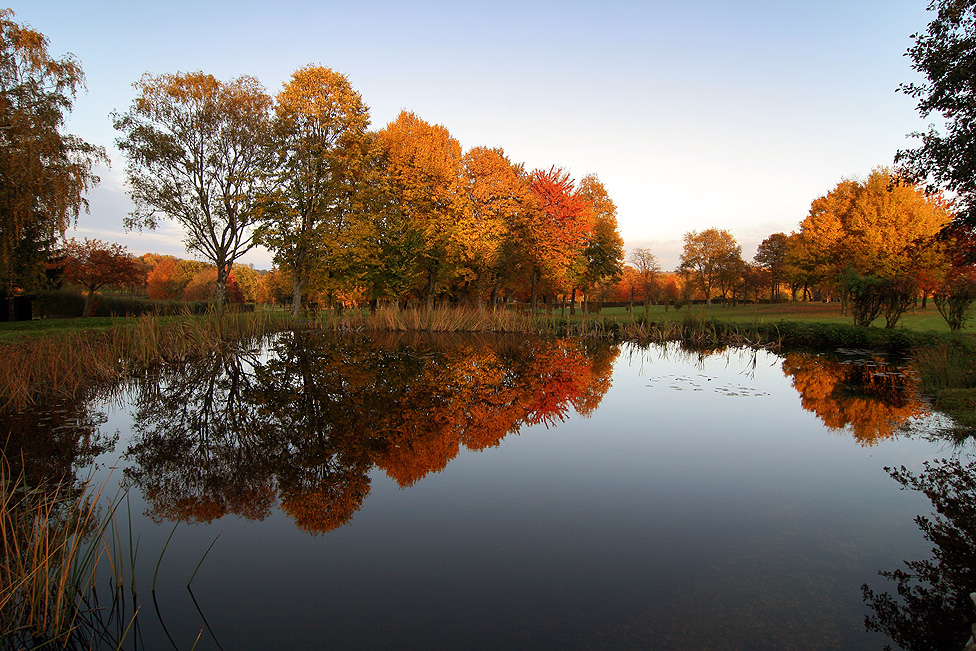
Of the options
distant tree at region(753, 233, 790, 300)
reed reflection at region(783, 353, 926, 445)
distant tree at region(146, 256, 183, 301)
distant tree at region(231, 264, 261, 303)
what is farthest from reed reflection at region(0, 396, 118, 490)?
distant tree at region(231, 264, 261, 303)

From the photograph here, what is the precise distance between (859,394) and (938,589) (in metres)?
7.90

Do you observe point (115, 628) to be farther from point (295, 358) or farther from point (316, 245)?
point (316, 245)

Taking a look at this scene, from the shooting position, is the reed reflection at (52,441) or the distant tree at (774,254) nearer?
the reed reflection at (52,441)

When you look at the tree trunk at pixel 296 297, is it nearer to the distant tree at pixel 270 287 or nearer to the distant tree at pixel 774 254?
the distant tree at pixel 270 287

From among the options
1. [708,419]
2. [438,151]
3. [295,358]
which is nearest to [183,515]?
[708,419]

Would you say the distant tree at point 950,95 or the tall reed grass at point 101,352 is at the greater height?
the distant tree at point 950,95

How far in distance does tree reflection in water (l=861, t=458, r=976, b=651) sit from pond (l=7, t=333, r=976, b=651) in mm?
51

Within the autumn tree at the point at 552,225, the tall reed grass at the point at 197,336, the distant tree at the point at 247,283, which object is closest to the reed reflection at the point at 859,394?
the tall reed grass at the point at 197,336

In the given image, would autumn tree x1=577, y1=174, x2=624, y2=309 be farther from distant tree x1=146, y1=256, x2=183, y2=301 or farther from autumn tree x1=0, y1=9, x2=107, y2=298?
distant tree x1=146, y1=256, x2=183, y2=301

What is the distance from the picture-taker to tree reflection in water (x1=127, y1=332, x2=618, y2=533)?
493 centimetres

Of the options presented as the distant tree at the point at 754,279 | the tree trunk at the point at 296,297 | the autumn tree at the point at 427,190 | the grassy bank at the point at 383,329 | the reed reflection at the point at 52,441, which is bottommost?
the reed reflection at the point at 52,441

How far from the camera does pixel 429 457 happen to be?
605cm

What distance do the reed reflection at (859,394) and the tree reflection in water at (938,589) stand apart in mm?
2684

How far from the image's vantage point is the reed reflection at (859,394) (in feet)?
25.3
